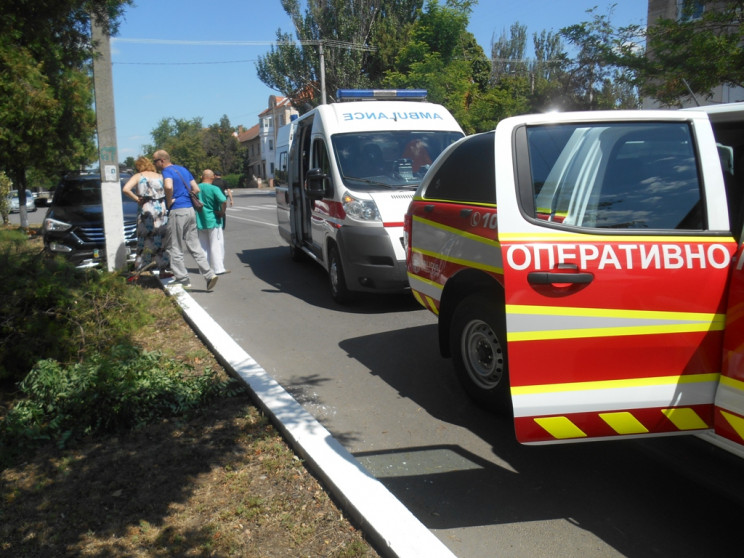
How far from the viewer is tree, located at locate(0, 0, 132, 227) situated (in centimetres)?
645

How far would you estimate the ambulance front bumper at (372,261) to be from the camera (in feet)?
23.8

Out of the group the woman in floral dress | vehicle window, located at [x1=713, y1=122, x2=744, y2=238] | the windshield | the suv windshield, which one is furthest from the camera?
the suv windshield

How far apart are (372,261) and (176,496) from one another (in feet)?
13.5

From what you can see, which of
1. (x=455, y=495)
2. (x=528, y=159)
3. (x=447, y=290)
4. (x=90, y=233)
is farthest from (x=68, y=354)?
(x=90, y=233)

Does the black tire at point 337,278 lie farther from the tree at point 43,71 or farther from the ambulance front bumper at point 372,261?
the tree at point 43,71

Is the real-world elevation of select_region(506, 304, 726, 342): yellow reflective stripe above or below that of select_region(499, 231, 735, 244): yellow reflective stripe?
below

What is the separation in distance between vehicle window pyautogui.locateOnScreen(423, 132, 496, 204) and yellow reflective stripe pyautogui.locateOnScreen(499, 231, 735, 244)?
1147 mm

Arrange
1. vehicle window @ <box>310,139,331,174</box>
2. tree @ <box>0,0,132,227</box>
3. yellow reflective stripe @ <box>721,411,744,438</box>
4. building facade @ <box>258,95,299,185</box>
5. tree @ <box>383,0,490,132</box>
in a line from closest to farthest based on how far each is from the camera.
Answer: yellow reflective stripe @ <box>721,411,744,438</box>
tree @ <box>0,0,132,227</box>
vehicle window @ <box>310,139,331,174</box>
tree @ <box>383,0,490,132</box>
building facade @ <box>258,95,299,185</box>

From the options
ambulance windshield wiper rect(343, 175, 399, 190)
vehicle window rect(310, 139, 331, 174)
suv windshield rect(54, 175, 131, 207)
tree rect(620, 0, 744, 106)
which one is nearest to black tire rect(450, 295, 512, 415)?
ambulance windshield wiper rect(343, 175, 399, 190)

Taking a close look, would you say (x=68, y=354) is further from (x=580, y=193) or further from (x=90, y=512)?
(x=580, y=193)

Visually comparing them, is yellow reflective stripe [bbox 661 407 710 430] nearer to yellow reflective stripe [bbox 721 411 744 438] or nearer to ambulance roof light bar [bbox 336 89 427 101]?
yellow reflective stripe [bbox 721 411 744 438]

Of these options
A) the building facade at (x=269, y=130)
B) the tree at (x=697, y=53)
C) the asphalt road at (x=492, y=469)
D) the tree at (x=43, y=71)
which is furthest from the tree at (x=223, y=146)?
Answer: the asphalt road at (x=492, y=469)

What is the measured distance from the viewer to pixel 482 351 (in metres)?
4.57

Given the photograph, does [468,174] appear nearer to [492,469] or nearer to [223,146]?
[492,469]
